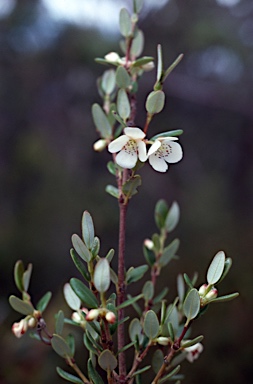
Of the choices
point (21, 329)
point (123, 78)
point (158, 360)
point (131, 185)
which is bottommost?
point (158, 360)

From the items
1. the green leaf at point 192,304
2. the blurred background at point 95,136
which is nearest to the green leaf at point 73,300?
the green leaf at point 192,304

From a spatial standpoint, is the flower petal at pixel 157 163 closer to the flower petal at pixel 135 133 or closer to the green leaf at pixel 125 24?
the flower petal at pixel 135 133

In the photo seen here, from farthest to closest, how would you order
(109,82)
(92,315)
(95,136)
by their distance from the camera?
1. (95,136)
2. (109,82)
3. (92,315)

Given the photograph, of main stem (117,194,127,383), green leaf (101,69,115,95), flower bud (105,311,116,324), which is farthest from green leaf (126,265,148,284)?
green leaf (101,69,115,95)

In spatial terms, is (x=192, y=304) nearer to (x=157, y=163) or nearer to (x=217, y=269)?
(x=217, y=269)

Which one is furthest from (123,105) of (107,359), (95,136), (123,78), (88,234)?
(95,136)

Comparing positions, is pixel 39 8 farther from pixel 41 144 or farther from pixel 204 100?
pixel 204 100

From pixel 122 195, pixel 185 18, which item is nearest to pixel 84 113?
pixel 185 18
